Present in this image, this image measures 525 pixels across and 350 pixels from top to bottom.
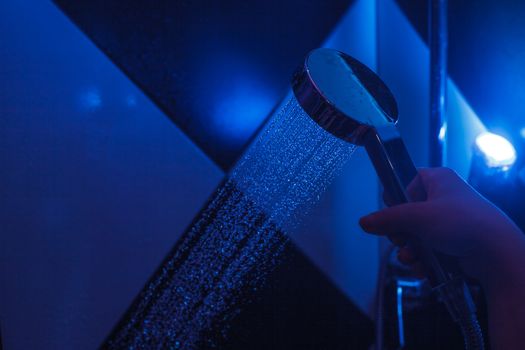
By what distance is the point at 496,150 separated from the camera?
58 cm

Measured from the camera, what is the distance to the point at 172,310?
0.52 meters

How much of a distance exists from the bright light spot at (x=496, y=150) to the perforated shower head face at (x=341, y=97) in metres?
0.24

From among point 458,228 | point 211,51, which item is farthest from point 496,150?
point 211,51

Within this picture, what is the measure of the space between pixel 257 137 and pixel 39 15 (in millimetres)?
274

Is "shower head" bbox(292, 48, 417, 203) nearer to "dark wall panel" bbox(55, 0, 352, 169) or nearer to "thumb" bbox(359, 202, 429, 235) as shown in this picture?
"thumb" bbox(359, 202, 429, 235)

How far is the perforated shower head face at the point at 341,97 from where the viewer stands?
1.20ft

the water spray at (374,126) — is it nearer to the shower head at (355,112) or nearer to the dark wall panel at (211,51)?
the shower head at (355,112)

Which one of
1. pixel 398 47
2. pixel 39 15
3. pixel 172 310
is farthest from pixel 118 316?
pixel 398 47

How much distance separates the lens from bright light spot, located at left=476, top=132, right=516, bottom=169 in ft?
1.87

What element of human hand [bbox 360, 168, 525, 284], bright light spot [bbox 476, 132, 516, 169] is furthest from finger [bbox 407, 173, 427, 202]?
bright light spot [bbox 476, 132, 516, 169]

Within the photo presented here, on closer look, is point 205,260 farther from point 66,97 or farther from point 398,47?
point 398,47

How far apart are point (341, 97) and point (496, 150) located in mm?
317

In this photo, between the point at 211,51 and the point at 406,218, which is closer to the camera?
the point at 406,218

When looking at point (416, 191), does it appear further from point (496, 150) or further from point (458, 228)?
point (496, 150)
